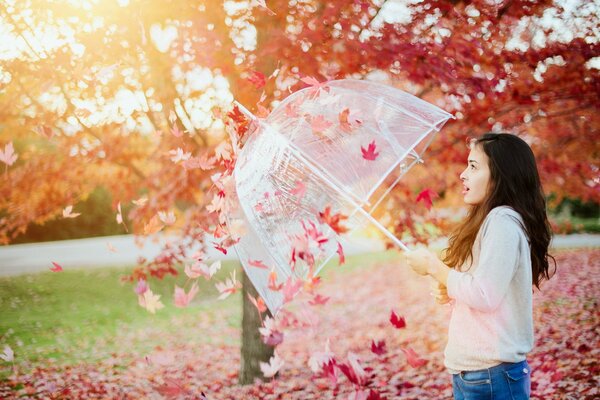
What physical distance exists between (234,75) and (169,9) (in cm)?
67

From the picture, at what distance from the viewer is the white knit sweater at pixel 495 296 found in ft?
5.71

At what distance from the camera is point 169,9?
404 cm

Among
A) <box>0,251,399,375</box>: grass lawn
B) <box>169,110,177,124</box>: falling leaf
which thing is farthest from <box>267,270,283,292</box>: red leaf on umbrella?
<box>0,251,399,375</box>: grass lawn

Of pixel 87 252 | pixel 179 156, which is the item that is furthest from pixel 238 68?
pixel 87 252

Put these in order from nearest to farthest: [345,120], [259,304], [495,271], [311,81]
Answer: [495,271] → [345,120] → [311,81] → [259,304]

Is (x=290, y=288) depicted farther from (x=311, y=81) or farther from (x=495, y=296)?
(x=311, y=81)

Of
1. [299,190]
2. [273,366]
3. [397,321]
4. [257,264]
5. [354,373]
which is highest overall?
[299,190]

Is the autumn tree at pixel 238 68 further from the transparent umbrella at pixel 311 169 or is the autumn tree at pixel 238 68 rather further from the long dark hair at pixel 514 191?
the long dark hair at pixel 514 191

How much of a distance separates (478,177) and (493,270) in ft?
1.34

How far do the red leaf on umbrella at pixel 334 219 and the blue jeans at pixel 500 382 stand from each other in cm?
70

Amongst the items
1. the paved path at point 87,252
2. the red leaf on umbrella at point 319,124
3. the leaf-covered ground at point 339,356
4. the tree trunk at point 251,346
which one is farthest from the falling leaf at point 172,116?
the paved path at point 87,252

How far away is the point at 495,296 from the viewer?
173 centimetres

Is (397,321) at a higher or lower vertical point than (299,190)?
lower

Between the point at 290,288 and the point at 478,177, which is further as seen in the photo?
the point at 290,288
